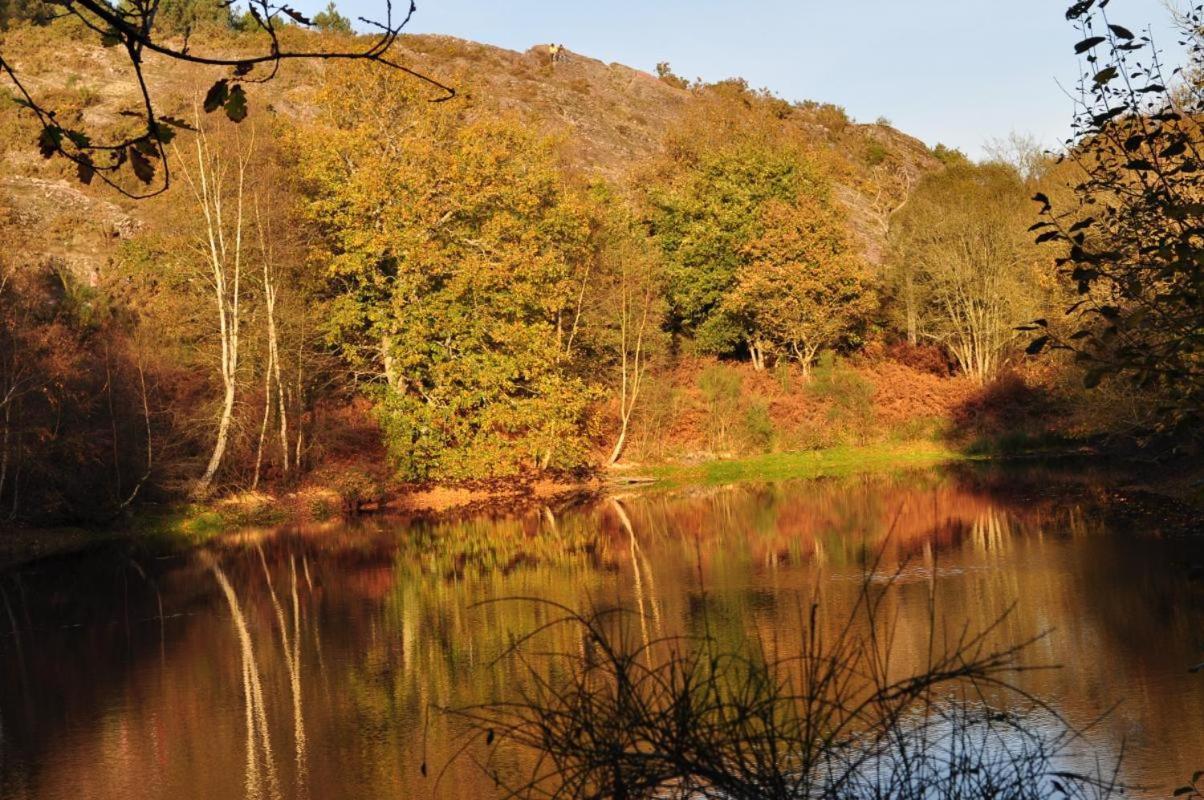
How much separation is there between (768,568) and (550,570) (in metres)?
4.07

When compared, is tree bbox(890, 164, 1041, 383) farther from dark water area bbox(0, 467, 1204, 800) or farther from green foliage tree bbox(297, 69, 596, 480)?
green foliage tree bbox(297, 69, 596, 480)

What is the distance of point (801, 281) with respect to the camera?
146ft

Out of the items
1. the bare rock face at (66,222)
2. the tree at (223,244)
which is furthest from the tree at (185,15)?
the tree at (223,244)

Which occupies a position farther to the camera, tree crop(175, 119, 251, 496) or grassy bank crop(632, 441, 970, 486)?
grassy bank crop(632, 441, 970, 486)

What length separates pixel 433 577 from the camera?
76.9ft

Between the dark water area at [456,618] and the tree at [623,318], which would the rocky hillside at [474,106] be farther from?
the dark water area at [456,618]

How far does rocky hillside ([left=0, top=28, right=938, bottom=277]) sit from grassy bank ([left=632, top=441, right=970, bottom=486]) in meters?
12.2

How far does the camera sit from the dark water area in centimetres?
1212

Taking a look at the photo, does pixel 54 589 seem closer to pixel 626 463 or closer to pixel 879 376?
pixel 626 463

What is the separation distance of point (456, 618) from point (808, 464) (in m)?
22.6

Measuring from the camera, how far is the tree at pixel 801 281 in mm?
44406

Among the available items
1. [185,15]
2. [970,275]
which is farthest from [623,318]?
[185,15]

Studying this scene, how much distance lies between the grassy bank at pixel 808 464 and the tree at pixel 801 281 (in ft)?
16.8

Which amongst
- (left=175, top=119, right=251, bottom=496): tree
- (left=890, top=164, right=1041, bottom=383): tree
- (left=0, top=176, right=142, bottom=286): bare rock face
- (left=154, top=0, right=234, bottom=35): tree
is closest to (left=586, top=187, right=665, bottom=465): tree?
(left=175, top=119, right=251, bottom=496): tree
